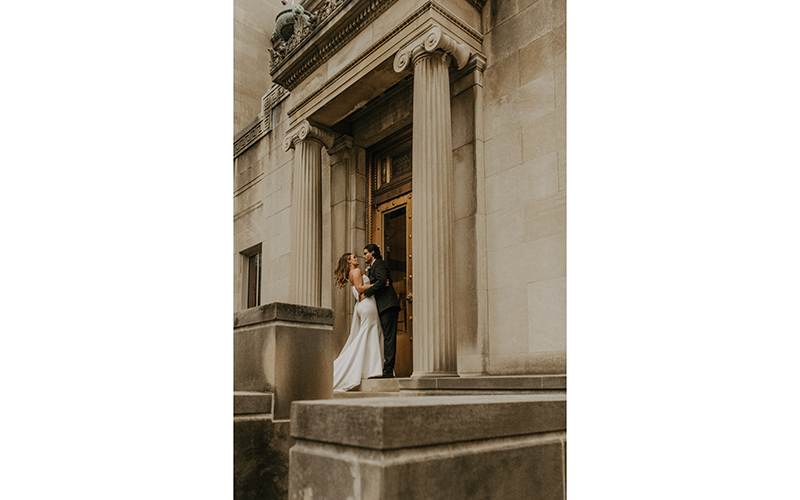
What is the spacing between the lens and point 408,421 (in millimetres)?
1678

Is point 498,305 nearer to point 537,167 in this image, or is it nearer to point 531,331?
point 531,331

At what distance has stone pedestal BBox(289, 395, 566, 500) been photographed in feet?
5.31

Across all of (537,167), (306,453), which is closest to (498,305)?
(537,167)

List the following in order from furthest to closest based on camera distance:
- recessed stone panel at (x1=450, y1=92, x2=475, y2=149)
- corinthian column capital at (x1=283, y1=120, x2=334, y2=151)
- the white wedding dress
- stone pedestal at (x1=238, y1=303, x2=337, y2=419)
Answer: corinthian column capital at (x1=283, y1=120, x2=334, y2=151) < the white wedding dress < recessed stone panel at (x1=450, y1=92, x2=475, y2=149) < stone pedestal at (x1=238, y1=303, x2=337, y2=419)

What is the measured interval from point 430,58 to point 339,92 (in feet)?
6.46

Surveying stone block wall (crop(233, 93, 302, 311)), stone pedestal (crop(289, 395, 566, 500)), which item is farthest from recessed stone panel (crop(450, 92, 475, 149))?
stone pedestal (crop(289, 395, 566, 500))

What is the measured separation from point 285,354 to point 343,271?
522 centimetres

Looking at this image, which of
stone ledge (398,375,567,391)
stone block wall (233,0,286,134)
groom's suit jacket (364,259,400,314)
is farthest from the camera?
stone block wall (233,0,286,134)

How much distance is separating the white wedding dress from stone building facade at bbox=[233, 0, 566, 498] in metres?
0.64

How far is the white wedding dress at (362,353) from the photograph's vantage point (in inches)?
306

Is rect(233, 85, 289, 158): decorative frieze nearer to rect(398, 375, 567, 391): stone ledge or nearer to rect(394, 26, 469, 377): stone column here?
rect(394, 26, 469, 377): stone column

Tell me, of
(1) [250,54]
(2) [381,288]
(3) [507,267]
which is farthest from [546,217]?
(1) [250,54]

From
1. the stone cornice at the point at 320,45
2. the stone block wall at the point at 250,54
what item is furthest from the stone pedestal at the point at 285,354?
the stone block wall at the point at 250,54

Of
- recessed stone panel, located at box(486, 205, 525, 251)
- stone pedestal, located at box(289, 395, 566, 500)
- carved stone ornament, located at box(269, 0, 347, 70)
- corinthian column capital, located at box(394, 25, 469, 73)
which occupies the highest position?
carved stone ornament, located at box(269, 0, 347, 70)
